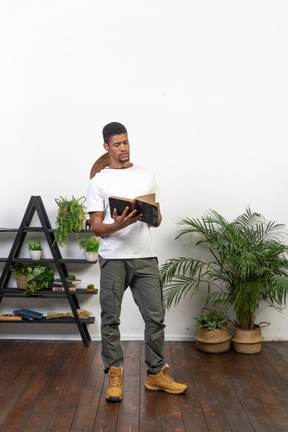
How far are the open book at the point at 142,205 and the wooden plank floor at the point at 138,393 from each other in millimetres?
1031

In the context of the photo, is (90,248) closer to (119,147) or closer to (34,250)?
(34,250)

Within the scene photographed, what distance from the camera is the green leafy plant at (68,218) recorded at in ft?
12.8

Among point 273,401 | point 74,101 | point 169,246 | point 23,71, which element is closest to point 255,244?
point 169,246

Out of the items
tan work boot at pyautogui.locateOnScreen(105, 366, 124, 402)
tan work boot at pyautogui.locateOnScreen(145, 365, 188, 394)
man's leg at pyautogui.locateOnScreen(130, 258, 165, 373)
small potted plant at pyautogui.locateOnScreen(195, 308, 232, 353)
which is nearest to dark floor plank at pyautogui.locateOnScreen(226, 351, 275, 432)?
small potted plant at pyautogui.locateOnScreen(195, 308, 232, 353)

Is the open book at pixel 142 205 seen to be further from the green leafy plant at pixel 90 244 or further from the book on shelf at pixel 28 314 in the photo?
the book on shelf at pixel 28 314

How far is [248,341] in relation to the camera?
3.82 meters

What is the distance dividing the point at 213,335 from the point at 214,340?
0.04m

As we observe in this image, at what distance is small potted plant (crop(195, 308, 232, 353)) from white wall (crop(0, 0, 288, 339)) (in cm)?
62

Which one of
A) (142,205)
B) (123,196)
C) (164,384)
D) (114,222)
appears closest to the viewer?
→ (142,205)

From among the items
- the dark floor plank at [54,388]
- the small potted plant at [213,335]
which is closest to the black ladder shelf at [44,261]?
the dark floor plank at [54,388]

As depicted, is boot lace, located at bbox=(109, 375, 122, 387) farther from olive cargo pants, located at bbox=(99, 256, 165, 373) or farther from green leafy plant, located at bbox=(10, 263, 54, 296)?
green leafy plant, located at bbox=(10, 263, 54, 296)

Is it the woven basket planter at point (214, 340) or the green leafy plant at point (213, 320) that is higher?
the green leafy plant at point (213, 320)

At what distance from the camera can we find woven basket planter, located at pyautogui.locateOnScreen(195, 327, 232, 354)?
3807 mm

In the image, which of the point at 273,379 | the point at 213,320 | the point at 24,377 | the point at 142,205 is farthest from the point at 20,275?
the point at 273,379
